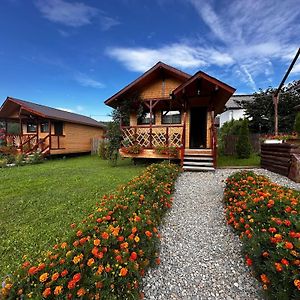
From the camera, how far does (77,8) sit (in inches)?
316

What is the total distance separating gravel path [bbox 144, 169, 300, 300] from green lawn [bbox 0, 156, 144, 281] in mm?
1613

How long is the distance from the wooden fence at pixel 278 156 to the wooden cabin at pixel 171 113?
6.69 ft

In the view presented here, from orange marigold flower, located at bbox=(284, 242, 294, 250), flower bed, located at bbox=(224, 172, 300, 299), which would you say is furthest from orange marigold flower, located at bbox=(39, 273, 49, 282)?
orange marigold flower, located at bbox=(284, 242, 294, 250)

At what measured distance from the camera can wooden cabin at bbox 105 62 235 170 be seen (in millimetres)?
8391

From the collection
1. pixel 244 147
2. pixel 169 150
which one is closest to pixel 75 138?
pixel 169 150

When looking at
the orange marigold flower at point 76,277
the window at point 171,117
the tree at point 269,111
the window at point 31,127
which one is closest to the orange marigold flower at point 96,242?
the orange marigold flower at point 76,277

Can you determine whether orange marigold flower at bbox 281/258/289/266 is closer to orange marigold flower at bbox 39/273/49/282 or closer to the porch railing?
orange marigold flower at bbox 39/273/49/282

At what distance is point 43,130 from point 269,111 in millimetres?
20864

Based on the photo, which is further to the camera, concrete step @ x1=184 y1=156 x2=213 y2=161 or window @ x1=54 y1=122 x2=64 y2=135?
window @ x1=54 y1=122 x2=64 y2=135

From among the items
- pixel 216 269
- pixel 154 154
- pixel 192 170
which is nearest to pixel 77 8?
pixel 154 154

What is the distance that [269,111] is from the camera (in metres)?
19.2

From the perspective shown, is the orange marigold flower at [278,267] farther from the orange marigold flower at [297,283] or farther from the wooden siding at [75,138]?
the wooden siding at [75,138]

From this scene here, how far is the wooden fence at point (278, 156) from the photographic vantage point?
20.1 ft

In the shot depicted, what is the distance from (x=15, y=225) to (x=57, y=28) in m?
11.4
